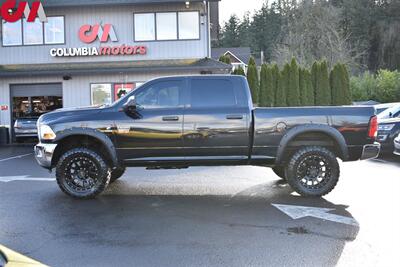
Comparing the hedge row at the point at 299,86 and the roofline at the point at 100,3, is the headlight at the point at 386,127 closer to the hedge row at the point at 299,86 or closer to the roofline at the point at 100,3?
the roofline at the point at 100,3

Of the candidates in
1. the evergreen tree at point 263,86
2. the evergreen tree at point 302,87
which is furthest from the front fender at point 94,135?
the evergreen tree at point 302,87

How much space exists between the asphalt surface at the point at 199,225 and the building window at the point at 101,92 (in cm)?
1208

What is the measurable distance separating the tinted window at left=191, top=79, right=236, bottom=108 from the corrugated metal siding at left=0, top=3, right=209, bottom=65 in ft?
45.2

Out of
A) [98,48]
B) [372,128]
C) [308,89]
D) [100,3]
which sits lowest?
[372,128]

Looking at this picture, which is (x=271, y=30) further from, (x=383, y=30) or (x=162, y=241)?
(x=162, y=241)

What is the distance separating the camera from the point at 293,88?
25797 mm

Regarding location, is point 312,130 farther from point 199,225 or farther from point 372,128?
point 199,225

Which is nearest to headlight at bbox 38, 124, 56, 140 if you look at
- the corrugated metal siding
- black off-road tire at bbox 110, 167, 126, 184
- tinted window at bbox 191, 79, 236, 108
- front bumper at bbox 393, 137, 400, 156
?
black off-road tire at bbox 110, 167, 126, 184

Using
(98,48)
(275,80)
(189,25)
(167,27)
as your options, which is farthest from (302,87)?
(98,48)

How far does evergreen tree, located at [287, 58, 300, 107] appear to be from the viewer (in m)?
25.7

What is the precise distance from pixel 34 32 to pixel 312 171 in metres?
18.2

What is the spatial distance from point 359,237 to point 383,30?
55.5 m

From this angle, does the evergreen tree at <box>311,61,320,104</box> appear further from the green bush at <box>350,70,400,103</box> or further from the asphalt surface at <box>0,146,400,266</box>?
the asphalt surface at <box>0,146,400,266</box>

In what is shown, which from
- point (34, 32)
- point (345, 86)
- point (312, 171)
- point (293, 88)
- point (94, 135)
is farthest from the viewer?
point (293, 88)
